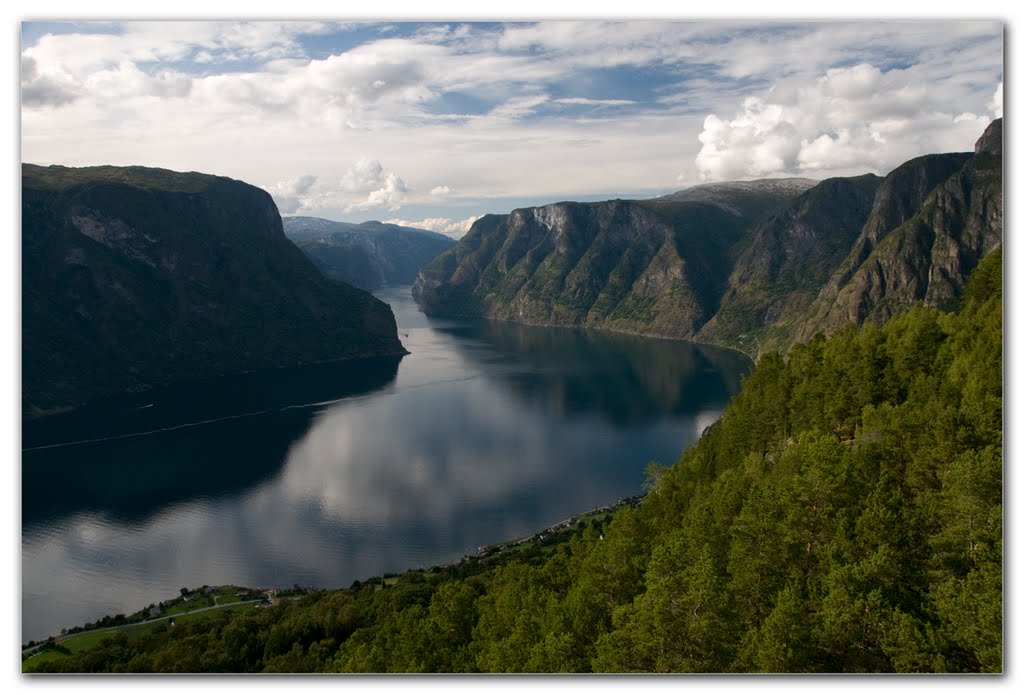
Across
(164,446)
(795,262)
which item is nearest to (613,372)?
(164,446)

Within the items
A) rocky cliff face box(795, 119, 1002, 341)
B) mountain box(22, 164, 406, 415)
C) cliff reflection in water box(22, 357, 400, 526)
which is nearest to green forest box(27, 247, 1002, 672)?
cliff reflection in water box(22, 357, 400, 526)

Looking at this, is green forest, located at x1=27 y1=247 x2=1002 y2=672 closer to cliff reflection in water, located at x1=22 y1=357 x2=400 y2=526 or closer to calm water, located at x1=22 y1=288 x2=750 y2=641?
calm water, located at x1=22 y1=288 x2=750 y2=641

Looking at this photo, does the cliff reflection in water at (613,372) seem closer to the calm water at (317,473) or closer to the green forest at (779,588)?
the calm water at (317,473)

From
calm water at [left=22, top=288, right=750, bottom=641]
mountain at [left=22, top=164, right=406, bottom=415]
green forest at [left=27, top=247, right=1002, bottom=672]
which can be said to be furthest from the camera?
mountain at [left=22, top=164, right=406, bottom=415]

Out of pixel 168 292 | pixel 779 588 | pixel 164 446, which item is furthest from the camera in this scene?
pixel 168 292

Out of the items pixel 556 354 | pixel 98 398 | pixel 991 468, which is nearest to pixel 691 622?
pixel 991 468

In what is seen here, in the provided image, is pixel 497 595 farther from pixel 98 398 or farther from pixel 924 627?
pixel 98 398

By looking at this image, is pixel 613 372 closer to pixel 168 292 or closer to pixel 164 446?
pixel 164 446
